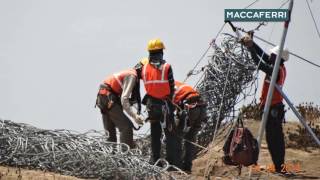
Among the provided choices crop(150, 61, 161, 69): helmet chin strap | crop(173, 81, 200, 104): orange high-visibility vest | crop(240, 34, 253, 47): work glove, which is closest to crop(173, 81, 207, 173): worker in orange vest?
crop(173, 81, 200, 104): orange high-visibility vest

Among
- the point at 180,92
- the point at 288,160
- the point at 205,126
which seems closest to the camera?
the point at 180,92

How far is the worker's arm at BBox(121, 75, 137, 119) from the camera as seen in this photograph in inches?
428

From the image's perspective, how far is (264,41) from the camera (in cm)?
1152

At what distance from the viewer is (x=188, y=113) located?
11.2 metres

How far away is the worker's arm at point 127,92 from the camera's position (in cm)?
1088

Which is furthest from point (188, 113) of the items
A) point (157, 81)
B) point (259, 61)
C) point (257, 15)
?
point (257, 15)

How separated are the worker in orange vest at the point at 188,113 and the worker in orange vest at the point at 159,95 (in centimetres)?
26

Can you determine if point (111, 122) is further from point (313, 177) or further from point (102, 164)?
point (313, 177)

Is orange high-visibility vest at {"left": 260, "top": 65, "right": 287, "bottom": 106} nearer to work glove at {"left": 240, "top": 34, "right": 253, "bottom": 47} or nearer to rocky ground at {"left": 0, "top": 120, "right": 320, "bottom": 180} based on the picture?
work glove at {"left": 240, "top": 34, "right": 253, "bottom": 47}

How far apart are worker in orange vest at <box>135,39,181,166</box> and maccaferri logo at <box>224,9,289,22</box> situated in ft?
3.22

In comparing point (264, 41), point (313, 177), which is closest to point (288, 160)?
point (313, 177)

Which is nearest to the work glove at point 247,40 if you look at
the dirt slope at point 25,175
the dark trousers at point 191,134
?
the dark trousers at point 191,134

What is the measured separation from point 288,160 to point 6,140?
18.4ft

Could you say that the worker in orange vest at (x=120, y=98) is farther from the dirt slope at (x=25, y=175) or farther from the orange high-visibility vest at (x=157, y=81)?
the dirt slope at (x=25, y=175)
